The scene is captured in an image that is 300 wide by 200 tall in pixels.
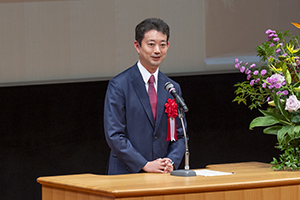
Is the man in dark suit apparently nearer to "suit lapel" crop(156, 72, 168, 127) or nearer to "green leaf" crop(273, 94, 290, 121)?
"suit lapel" crop(156, 72, 168, 127)

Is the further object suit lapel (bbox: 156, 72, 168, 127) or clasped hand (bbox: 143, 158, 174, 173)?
suit lapel (bbox: 156, 72, 168, 127)

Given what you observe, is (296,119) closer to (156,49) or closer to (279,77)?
(279,77)

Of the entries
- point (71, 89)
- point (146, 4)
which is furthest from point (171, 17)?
point (71, 89)

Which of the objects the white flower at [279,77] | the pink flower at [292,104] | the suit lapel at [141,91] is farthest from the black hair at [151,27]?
the pink flower at [292,104]

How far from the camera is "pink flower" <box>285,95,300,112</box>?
2162mm

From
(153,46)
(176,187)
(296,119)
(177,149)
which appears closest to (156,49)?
(153,46)

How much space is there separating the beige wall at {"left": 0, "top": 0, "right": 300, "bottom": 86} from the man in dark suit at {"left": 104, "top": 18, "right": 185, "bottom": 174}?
172 centimetres

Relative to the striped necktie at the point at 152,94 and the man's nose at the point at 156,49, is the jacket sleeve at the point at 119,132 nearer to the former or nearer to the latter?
the striped necktie at the point at 152,94

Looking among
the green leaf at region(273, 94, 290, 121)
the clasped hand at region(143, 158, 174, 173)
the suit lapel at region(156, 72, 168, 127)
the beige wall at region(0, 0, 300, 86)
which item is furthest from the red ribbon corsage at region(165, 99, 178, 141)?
the beige wall at region(0, 0, 300, 86)

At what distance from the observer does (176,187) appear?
1756mm

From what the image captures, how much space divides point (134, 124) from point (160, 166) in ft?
0.96

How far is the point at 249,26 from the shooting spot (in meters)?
4.42

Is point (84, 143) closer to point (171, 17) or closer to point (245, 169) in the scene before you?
point (171, 17)

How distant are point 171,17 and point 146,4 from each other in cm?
25
